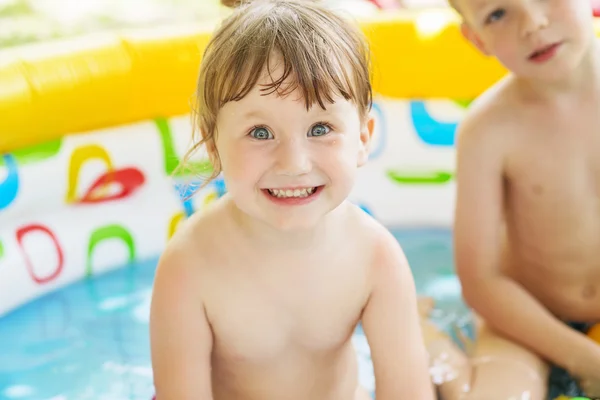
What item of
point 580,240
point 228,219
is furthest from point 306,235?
point 580,240

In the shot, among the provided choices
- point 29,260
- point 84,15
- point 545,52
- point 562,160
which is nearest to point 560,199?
point 562,160

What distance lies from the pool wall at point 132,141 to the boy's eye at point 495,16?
301 millimetres

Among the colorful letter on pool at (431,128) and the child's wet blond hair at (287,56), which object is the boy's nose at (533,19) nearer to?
the child's wet blond hair at (287,56)

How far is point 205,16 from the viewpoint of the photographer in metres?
2.09

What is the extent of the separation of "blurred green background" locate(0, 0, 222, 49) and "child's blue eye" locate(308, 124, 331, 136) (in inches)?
40.7

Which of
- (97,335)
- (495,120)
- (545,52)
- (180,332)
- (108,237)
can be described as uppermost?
(545,52)

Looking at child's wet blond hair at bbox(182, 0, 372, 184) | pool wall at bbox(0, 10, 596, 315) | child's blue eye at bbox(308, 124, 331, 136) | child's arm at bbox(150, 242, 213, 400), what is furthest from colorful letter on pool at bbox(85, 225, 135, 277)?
child's blue eye at bbox(308, 124, 331, 136)

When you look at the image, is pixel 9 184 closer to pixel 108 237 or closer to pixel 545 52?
pixel 108 237

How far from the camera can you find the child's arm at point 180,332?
1023 mm

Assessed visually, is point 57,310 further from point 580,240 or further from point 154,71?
point 580,240

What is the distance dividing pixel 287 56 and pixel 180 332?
1.22 ft

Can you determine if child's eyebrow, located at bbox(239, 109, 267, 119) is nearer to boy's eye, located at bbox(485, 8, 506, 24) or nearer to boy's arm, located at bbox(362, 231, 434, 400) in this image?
boy's arm, located at bbox(362, 231, 434, 400)

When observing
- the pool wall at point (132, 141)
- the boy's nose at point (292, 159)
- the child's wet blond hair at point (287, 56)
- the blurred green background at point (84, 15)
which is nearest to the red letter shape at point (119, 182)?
the pool wall at point (132, 141)

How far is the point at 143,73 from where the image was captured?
1.68 metres
